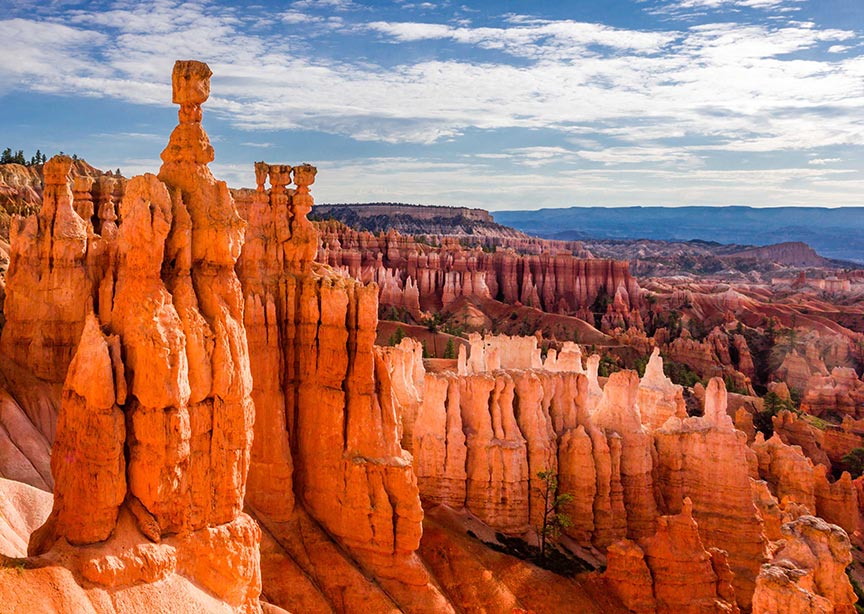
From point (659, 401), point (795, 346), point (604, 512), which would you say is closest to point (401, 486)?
point (604, 512)

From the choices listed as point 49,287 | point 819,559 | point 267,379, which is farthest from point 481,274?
point 49,287

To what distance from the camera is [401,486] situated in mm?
17922

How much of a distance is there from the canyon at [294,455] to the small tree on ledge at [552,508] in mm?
338

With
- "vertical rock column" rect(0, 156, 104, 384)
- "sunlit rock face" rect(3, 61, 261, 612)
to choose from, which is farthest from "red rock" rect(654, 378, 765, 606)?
"vertical rock column" rect(0, 156, 104, 384)

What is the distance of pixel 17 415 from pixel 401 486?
29.0 ft

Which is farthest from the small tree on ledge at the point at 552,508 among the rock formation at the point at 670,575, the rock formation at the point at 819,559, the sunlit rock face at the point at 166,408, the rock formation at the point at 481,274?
the rock formation at the point at 481,274

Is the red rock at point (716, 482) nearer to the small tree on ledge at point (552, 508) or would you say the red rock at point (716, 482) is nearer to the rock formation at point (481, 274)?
the small tree on ledge at point (552, 508)

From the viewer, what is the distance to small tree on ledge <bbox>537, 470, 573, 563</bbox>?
81.3 feet

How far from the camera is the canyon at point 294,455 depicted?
10.5 meters

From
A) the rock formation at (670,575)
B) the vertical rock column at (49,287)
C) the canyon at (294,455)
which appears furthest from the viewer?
the rock formation at (670,575)

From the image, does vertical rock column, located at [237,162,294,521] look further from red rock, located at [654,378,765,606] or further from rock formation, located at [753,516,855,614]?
red rock, located at [654,378,765,606]

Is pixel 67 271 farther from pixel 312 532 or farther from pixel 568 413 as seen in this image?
pixel 568 413

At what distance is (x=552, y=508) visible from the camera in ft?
81.7

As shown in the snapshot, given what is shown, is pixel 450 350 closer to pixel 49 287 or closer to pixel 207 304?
pixel 49 287
